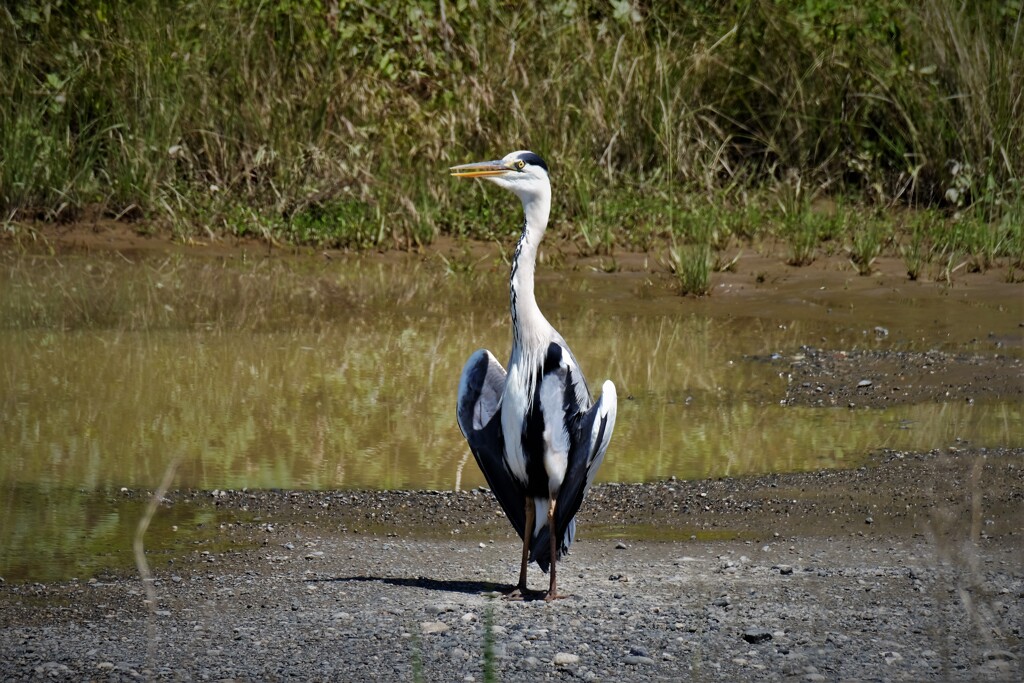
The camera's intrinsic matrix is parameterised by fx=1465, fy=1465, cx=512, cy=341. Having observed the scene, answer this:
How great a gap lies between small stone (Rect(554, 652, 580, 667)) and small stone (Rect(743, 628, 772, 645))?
495mm

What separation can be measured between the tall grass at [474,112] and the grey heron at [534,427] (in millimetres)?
5877

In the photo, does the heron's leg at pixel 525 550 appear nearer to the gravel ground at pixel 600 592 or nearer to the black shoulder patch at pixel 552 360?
the gravel ground at pixel 600 592

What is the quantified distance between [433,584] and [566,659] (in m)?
0.89

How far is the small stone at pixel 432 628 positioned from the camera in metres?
4.24

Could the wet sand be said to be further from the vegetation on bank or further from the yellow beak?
the vegetation on bank

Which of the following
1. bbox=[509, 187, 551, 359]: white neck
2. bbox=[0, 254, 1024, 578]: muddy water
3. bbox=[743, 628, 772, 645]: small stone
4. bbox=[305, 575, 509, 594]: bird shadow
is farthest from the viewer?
bbox=[0, 254, 1024, 578]: muddy water

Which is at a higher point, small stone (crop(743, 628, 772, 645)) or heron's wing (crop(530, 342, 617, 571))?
heron's wing (crop(530, 342, 617, 571))

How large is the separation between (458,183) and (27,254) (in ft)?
11.0

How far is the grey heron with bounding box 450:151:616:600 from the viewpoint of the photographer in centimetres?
471

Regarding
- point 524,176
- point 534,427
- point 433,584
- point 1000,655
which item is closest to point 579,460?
point 534,427

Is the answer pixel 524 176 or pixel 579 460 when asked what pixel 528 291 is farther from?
pixel 579 460

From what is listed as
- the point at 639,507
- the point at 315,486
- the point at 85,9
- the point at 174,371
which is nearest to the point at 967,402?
the point at 639,507

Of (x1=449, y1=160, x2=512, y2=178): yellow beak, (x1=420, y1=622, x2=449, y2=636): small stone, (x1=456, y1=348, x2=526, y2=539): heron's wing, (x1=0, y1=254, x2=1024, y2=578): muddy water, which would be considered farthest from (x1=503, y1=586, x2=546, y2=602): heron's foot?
(x1=449, y1=160, x2=512, y2=178): yellow beak

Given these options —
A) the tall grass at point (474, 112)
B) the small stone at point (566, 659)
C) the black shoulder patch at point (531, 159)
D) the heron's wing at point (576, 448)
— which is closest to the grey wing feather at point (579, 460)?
the heron's wing at point (576, 448)
